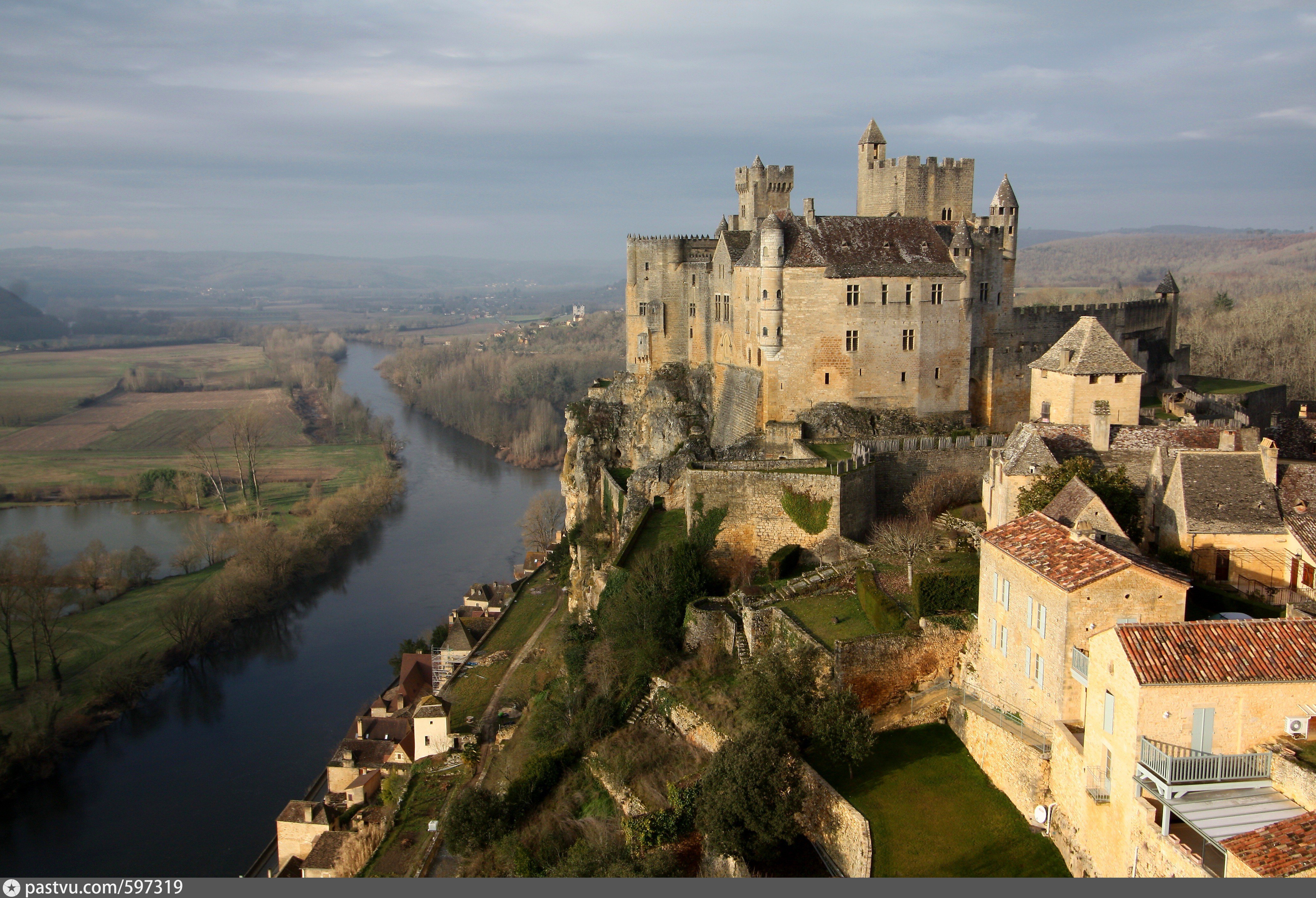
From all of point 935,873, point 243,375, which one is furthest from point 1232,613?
point 243,375

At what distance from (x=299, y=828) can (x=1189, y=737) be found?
18.1 metres

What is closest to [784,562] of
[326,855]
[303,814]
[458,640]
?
[326,855]

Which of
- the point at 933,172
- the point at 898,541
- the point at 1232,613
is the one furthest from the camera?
the point at 933,172

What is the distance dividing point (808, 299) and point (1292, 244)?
145 meters

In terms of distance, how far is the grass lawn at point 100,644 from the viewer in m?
29.5


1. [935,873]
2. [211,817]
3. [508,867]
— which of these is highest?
[935,873]

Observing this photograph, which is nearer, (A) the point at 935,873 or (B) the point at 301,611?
(A) the point at 935,873

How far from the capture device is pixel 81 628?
34594 millimetres

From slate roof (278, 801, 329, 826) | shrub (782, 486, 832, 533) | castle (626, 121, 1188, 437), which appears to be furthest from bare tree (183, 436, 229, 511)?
shrub (782, 486, 832, 533)

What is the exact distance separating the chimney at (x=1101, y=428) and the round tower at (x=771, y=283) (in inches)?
335

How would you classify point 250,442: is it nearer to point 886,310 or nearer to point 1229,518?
point 886,310

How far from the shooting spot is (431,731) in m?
23.2

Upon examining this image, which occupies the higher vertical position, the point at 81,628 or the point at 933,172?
the point at 933,172

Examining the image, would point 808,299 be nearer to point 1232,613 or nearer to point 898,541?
point 898,541
